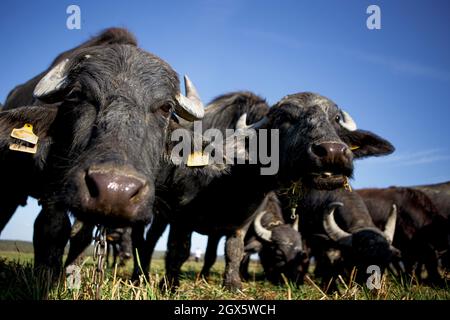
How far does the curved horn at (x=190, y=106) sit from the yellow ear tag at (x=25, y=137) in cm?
146

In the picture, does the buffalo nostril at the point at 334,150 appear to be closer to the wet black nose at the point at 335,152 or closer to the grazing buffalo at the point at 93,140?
the wet black nose at the point at 335,152

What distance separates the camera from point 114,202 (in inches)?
91.8

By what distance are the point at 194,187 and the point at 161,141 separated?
2.10 meters

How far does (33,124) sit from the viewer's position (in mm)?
3721

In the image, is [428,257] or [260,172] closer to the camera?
[260,172]

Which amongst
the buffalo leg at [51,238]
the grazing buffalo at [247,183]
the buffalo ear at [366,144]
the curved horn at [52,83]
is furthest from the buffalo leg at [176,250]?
the buffalo ear at [366,144]

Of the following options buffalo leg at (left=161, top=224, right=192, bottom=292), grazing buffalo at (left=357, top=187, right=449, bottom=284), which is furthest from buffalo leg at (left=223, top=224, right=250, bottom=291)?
grazing buffalo at (left=357, top=187, right=449, bottom=284)

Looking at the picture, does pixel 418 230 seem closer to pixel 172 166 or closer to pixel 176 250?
pixel 176 250

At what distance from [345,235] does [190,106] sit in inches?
182

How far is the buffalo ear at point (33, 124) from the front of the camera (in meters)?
3.63

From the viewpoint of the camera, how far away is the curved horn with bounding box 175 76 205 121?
13.8ft

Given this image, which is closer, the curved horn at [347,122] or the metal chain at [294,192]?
the metal chain at [294,192]
